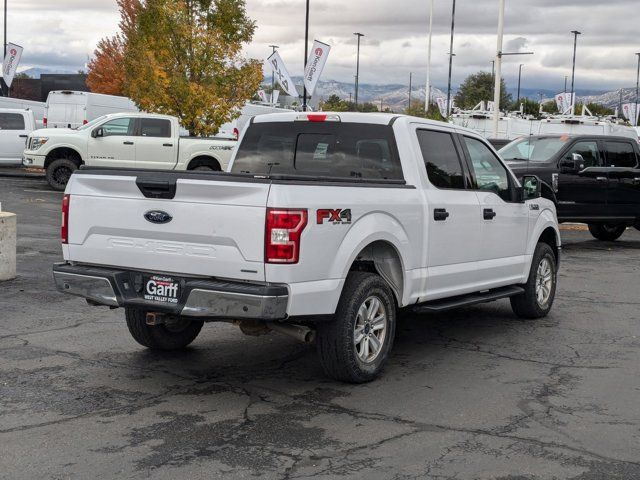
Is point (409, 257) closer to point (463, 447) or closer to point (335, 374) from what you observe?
point (335, 374)

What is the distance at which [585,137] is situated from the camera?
56.3ft

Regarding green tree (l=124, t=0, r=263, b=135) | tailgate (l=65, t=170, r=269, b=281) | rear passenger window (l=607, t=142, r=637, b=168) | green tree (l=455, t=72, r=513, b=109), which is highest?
green tree (l=455, t=72, r=513, b=109)

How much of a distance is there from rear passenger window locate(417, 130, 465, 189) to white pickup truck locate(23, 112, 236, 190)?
15695 millimetres

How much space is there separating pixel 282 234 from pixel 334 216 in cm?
51

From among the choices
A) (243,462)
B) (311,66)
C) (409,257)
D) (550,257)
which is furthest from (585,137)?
(311,66)

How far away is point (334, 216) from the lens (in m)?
6.35

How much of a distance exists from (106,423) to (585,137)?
13272 millimetres

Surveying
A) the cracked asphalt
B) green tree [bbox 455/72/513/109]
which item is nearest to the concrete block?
the cracked asphalt

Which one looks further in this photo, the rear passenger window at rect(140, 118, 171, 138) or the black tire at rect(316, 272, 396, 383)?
the rear passenger window at rect(140, 118, 171, 138)

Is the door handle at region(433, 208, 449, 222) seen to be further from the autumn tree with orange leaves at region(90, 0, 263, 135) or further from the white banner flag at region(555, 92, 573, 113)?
the white banner flag at region(555, 92, 573, 113)

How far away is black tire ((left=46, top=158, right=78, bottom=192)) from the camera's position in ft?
77.8

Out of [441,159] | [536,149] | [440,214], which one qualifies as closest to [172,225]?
[440,214]

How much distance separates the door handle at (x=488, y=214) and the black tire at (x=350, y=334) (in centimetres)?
183

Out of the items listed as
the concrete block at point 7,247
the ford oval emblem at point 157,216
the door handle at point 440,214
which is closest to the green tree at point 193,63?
the concrete block at point 7,247
